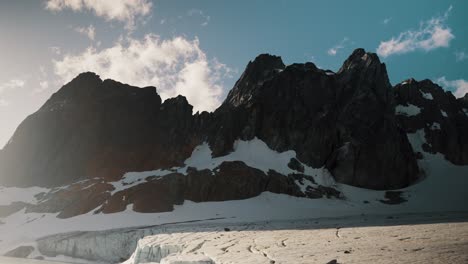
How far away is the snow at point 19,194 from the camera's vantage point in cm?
8662

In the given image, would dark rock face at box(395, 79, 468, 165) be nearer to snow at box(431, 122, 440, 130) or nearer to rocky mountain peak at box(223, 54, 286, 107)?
snow at box(431, 122, 440, 130)

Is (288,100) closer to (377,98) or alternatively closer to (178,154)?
(377,98)

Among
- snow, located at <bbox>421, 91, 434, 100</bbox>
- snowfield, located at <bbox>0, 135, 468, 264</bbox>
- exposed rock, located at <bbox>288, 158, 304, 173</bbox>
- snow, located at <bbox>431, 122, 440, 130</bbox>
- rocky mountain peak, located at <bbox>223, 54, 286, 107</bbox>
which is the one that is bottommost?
snowfield, located at <bbox>0, 135, 468, 264</bbox>

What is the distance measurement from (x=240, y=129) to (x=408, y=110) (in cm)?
6242

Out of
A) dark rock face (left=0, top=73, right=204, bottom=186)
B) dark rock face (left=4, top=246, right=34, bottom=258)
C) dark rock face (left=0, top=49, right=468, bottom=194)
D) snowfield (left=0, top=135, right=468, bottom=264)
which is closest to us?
snowfield (left=0, top=135, right=468, bottom=264)

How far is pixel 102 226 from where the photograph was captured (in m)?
61.9

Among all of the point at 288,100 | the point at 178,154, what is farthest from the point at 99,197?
the point at 288,100

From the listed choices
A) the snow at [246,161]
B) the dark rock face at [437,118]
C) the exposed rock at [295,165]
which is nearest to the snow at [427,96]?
the dark rock face at [437,118]

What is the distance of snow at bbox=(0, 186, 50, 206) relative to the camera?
8662 cm

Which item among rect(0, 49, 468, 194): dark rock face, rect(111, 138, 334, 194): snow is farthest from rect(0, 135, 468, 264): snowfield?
rect(0, 49, 468, 194): dark rock face

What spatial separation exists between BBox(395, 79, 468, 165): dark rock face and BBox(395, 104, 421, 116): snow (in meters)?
0.60

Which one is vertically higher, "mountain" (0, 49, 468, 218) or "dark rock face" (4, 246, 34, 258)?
"mountain" (0, 49, 468, 218)

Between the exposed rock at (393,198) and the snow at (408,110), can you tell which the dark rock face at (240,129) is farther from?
the snow at (408,110)

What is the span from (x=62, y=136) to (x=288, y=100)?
67034 millimetres
